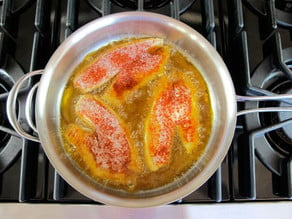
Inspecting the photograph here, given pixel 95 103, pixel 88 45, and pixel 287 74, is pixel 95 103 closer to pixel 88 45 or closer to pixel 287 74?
pixel 88 45

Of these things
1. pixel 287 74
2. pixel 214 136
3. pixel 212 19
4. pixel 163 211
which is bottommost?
pixel 163 211

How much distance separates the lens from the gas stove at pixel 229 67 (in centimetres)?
71

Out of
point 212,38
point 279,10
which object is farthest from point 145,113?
point 279,10

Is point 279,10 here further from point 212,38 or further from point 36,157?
point 36,157

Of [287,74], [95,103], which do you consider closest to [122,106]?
[95,103]

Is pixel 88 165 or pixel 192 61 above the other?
pixel 192 61

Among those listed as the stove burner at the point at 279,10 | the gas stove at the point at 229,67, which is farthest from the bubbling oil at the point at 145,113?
the stove burner at the point at 279,10

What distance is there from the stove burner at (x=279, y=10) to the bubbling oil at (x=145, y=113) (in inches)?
7.2

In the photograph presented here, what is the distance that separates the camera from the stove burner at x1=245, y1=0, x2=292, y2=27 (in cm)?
79

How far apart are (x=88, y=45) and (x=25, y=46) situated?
13 centimetres

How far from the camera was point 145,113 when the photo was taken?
2.49 feet

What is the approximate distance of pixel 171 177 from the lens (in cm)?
75

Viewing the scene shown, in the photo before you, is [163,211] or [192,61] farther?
[192,61]

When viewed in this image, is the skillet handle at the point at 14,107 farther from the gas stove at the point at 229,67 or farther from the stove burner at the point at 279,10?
the stove burner at the point at 279,10
